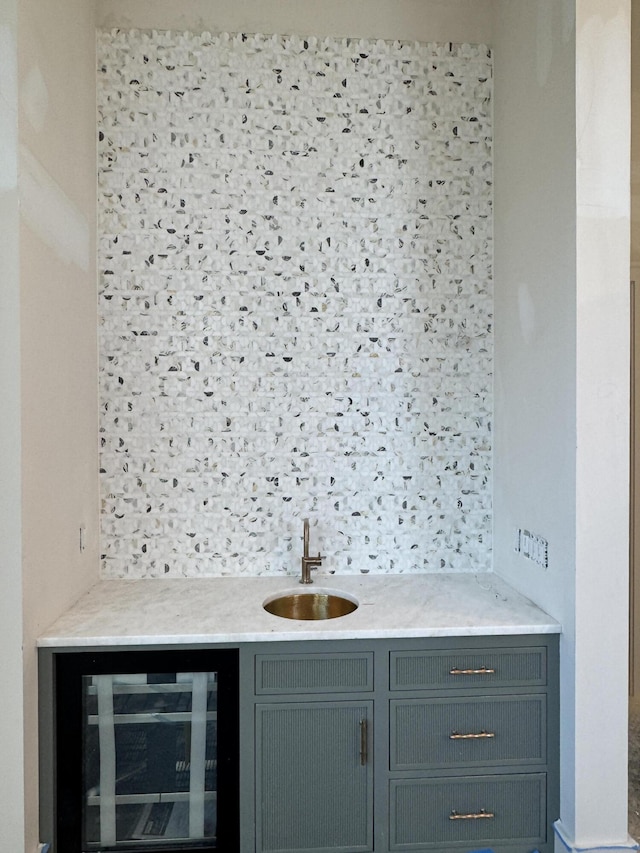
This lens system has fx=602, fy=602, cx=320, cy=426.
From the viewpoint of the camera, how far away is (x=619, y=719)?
6.26 ft

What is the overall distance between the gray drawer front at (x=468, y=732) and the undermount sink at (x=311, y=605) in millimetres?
509

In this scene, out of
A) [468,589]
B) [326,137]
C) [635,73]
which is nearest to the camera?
[468,589]

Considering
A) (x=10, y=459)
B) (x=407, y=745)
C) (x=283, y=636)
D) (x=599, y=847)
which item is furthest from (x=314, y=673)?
(x=10, y=459)

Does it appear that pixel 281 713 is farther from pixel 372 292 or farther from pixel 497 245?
pixel 497 245

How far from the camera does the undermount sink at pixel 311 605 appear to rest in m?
2.40

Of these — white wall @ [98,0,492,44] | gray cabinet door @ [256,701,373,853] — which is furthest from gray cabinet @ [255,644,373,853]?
white wall @ [98,0,492,44]

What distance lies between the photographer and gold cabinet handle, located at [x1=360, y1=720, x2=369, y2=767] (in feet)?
6.39

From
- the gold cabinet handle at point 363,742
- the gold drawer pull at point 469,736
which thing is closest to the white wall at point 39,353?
the gold cabinet handle at point 363,742

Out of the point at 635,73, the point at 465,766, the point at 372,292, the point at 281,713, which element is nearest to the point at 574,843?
the point at 465,766

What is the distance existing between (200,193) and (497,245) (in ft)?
4.20

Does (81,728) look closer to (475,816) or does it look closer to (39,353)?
(39,353)

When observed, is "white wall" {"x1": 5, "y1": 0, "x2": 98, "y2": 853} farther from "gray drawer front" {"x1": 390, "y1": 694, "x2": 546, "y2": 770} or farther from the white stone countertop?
"gray drawer front" {"x1": 390, "y1": 694, "x2": 546, "y2": 770}

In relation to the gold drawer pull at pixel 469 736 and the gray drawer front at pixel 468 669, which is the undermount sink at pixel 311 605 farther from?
the gold drawer pull at pixel 469 736

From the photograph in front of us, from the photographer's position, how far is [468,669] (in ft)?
6.55
